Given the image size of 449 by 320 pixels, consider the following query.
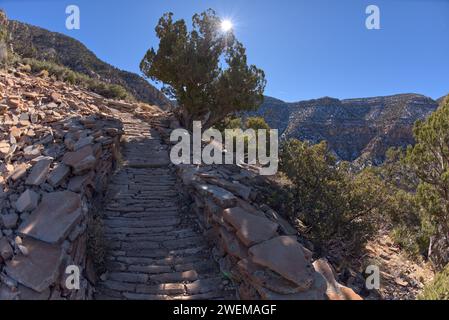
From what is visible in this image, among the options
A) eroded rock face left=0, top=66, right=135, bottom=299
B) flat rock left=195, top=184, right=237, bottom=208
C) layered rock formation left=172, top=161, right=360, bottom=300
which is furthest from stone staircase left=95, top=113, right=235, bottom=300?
flat rock left=195, top=184, right=237, bottom=208

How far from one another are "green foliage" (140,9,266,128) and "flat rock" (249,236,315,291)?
23.6 ft

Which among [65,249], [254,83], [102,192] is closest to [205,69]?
[254,83]

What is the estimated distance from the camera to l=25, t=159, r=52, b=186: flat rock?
4551 millimetres

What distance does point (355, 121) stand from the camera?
208 feet

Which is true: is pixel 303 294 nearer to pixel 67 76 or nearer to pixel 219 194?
pixel 219 194

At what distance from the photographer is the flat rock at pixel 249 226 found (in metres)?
4.11

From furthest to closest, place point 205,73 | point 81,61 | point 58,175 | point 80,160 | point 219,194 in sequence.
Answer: point 81,61, point 205,73, point 80,160, point 219,194, point 58,175

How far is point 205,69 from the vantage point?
10672 mm

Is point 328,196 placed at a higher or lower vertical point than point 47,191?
lower

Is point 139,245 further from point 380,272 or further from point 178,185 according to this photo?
point 380,272

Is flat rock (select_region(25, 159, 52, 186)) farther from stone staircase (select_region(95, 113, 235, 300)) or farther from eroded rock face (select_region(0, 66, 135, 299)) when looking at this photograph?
stone staircase (select_region(95, 113, 235, 300))

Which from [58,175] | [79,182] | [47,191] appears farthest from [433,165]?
[47,191]

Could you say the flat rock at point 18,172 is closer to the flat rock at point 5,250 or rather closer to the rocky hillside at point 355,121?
the flat rock at point 5,250

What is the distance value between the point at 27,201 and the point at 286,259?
11.3 ft
